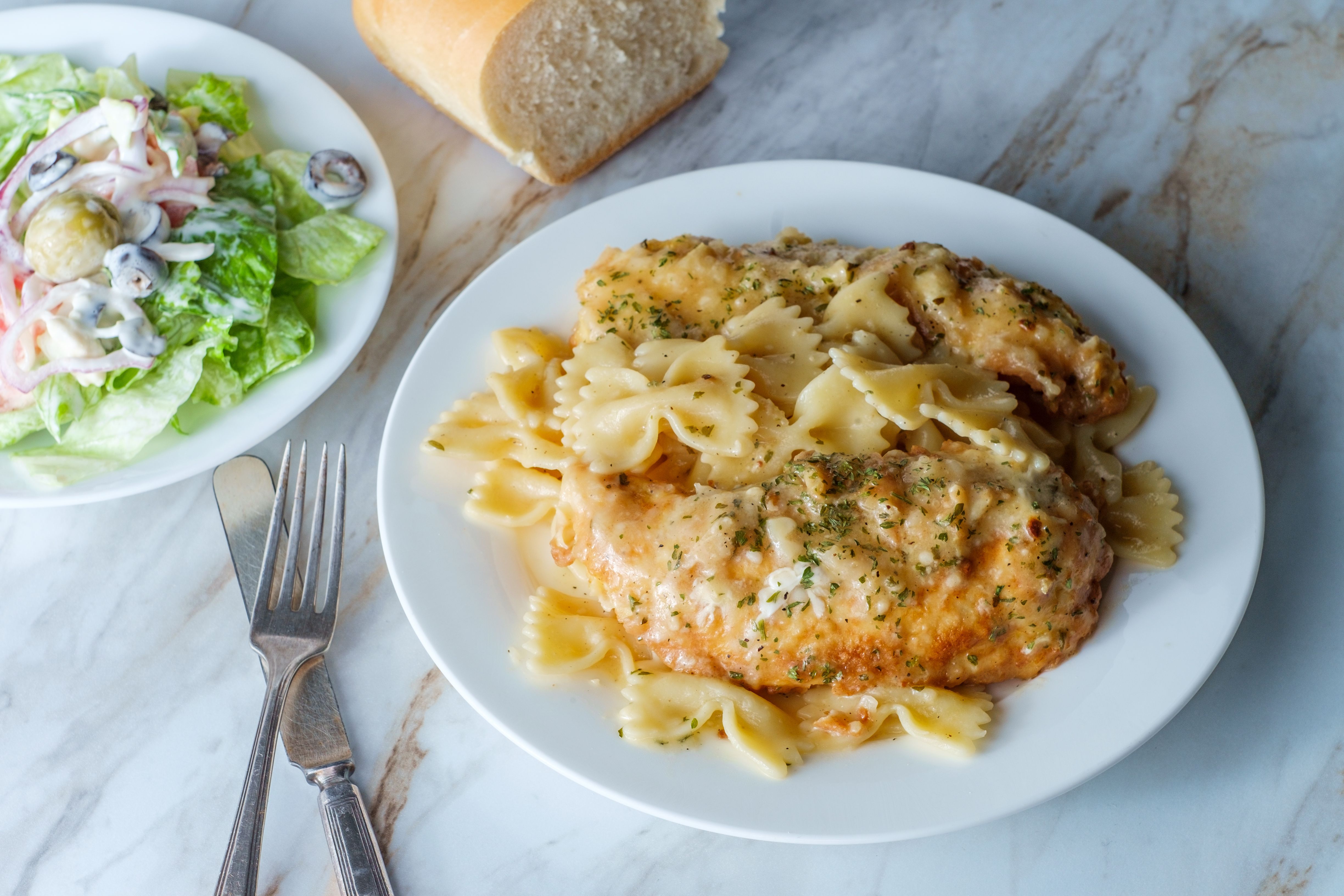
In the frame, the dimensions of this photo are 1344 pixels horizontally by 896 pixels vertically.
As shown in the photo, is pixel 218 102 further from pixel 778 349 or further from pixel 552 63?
pixel 778 349

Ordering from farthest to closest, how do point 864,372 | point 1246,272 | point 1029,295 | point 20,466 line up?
point 1246,272 → point 20,466 → point 1029,295 → point 864,372

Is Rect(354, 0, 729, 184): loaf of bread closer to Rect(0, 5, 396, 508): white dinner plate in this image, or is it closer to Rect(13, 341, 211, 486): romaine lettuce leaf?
Rect(0, 5, 396, 508): white dinner plate

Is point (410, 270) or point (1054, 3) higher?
point (1054, 3)

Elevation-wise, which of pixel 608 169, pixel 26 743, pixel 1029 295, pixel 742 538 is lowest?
pixel 26 743

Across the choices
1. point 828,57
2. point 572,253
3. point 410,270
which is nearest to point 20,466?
point 410,270

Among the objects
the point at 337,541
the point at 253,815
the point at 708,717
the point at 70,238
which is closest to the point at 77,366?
the point at 70,238

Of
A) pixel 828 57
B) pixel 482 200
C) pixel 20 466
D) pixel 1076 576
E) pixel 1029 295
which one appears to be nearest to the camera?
pixel 1076 576

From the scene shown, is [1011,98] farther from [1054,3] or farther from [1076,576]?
[1076,576]

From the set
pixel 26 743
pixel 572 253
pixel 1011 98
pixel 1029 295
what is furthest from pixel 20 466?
pixel 1011 98

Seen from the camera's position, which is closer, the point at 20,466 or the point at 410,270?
the point at 20,466
